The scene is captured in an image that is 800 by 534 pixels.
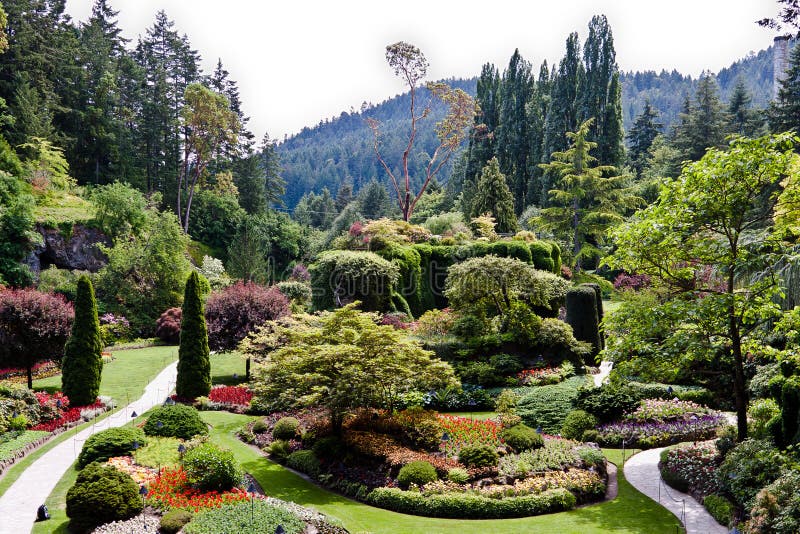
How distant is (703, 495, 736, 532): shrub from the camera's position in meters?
10.5

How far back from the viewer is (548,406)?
57.4ft

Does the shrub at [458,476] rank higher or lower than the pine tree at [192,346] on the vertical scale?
lower

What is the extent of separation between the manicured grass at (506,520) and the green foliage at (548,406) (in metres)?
3.26

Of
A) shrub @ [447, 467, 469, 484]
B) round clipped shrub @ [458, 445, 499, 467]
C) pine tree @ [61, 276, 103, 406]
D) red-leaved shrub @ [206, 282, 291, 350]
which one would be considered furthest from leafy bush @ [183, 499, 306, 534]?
red-leaved shrub @ [206, 282, 291, 350]

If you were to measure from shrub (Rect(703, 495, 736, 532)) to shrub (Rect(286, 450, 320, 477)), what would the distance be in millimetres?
8197

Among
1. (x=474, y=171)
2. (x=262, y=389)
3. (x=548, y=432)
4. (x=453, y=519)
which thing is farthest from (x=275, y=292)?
(x=474, y=171)

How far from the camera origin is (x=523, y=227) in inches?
1881

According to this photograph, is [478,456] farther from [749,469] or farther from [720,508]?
[749,469]

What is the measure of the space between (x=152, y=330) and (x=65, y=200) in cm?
1246

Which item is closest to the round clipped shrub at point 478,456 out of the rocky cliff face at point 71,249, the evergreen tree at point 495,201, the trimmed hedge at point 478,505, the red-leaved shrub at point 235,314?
→ the trimmed hedge at point 478,505

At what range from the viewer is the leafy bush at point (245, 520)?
10.1m

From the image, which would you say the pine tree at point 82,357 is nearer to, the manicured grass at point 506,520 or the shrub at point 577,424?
the manicured grass at point 506,520

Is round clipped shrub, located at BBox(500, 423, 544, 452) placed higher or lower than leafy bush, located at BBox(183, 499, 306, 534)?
higher

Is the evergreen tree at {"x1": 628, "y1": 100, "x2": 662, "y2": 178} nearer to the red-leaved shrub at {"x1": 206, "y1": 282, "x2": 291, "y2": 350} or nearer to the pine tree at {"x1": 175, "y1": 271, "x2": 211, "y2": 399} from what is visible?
the red-leaved shrub at {"x1": 206, "y1": 282, "x2": 291, "y2": 350}
